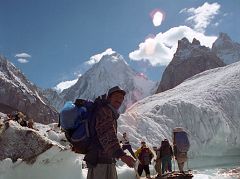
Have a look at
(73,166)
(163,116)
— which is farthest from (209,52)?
(73,166)

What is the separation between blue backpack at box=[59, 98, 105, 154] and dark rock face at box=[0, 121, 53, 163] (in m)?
6.26

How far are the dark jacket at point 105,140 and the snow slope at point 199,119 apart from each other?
29.6 metres

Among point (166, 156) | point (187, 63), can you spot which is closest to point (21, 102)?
point (187, 63)

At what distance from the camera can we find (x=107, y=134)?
190 inches

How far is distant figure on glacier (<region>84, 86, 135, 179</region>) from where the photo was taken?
481cm

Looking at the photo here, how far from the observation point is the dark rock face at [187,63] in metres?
152

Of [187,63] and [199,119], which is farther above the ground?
[187,63]

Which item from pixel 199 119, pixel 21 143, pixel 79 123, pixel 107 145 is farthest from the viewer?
pixel 199 119

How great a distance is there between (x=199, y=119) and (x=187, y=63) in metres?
117

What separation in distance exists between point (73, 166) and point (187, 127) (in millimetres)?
31752

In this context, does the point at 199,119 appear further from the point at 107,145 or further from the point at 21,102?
the point at 21,102

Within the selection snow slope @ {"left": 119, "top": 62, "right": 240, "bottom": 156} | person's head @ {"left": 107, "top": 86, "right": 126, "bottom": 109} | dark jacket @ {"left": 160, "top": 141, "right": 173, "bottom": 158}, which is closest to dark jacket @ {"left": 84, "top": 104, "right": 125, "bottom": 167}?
person's head @ {"left": 107, "top": 86, "right": 126, "bottom": 109}

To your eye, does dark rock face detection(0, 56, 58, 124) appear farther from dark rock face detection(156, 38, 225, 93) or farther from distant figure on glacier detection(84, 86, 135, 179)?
distant figure on glacier detection(84, 86, 135, 179)

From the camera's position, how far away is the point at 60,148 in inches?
446
